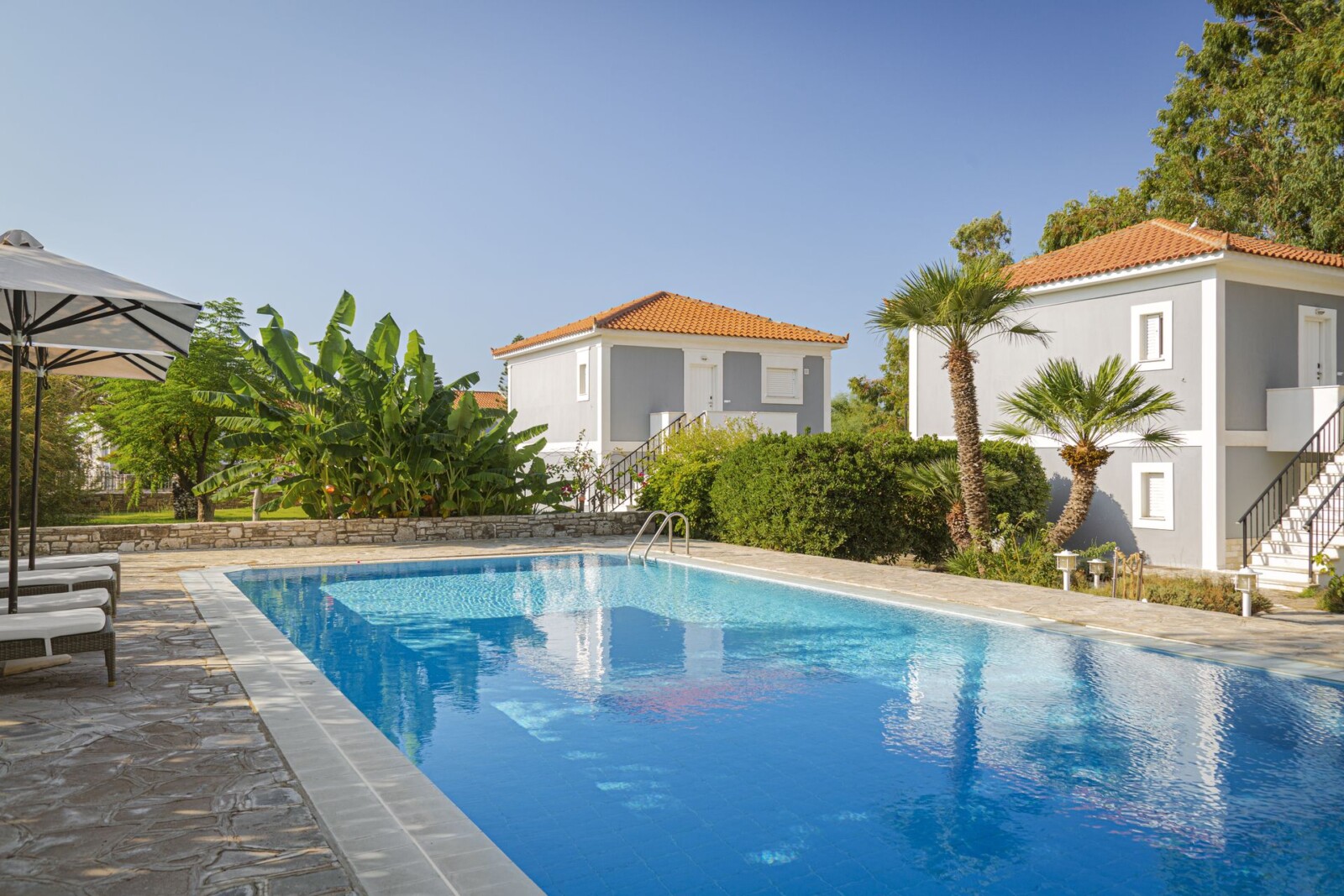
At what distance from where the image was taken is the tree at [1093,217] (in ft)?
123

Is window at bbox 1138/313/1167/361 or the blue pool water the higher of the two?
window at bbox 1138/313/1167/361

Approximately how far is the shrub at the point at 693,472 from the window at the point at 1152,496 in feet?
29.0

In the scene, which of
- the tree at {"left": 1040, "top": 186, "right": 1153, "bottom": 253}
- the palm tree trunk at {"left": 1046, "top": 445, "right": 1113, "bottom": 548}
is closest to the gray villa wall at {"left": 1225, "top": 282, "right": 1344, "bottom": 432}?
the palm tree trunk at {"left": 1046, "top": 445, "right": 1113, "bottom": 548}

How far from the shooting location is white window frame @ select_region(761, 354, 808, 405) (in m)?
31.5

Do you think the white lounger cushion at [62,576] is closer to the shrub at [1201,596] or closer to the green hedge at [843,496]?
the green hedge at [843,496]

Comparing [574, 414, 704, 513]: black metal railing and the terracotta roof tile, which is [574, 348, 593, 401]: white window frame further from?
the terracotta roof tile

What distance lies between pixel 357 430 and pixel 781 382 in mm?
16829

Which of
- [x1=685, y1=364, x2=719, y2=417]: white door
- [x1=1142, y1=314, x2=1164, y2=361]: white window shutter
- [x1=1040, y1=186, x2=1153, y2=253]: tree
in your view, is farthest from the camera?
[x1=1040, y1=186, x2=1153, y2=253]: tree

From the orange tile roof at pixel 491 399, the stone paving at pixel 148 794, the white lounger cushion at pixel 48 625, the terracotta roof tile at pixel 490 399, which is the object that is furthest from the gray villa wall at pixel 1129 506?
the terracotta roof tile at pixel 490 399

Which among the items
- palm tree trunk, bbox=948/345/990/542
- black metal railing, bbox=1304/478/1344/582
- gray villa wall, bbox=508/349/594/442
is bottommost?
black metal railing, bbox=1304/478/1344/582

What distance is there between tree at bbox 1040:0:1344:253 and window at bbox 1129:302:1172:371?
42.0 ft

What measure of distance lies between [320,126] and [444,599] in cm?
1256

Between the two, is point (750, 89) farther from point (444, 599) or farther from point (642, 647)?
point (642, 647)

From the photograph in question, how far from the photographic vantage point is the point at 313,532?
62.6 ft
